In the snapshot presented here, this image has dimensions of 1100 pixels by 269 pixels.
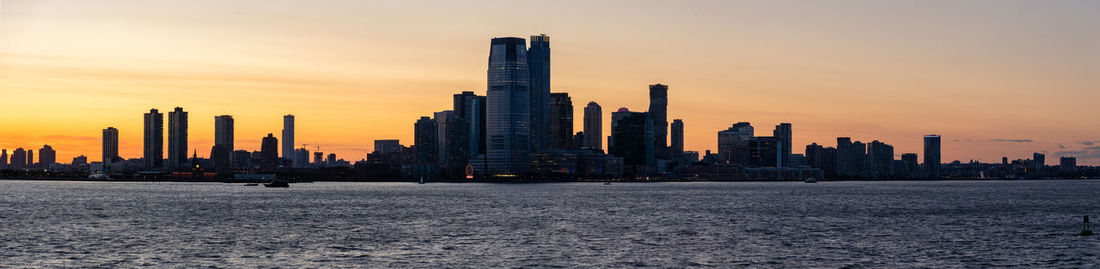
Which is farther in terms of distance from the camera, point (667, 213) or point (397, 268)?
point (667, 213)

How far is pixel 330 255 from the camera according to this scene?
7256 centimetres

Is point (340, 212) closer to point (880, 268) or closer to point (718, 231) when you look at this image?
point (718, 231)

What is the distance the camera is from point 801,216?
131250 millimetres

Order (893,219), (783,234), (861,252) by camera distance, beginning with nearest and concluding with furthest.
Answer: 1. (861,252)
2. (783,234)
3. (893,219)

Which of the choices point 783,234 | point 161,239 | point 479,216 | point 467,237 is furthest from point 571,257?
point 479,216

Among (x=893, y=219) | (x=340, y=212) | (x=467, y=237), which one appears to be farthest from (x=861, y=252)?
(x=340, y=212)

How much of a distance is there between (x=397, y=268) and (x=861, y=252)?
3428cm

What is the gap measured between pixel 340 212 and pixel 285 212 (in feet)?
23.3

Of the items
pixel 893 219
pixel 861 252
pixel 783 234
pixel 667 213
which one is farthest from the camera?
pixel 667 213

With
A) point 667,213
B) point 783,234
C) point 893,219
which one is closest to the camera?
point 783,234

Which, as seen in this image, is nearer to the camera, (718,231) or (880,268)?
(880,268)

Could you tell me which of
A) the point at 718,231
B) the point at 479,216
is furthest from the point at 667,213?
the point at 718,231

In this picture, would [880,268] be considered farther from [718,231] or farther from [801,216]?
[801,216]

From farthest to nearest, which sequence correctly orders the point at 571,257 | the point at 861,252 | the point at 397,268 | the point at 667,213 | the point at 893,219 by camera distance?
the point at 667,213, the point at 893,219, the point at 861,252, the point at 571,257, the point at 397,268
